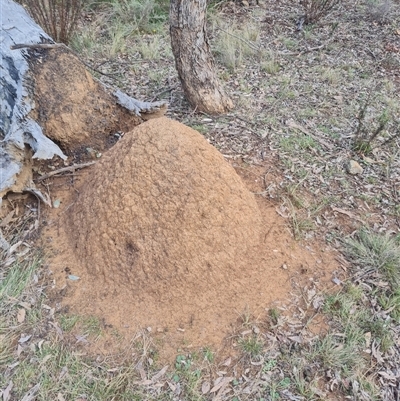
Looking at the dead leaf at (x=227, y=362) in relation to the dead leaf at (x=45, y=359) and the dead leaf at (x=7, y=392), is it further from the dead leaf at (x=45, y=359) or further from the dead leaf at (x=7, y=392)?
the dead leaf at (x=7, y=392)

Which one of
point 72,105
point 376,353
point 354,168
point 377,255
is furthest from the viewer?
point 354,168

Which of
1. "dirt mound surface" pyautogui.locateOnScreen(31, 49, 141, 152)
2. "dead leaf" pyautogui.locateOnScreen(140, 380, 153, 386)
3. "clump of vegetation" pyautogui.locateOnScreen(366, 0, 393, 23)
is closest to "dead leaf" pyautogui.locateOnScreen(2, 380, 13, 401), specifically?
"dead leaf" pyautogui.locateOnScreen(140, 380, 153, 386)

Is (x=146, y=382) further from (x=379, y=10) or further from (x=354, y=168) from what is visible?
(x=379, y=10)

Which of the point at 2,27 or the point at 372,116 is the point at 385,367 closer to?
the point at 372,116

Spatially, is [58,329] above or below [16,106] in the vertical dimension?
below

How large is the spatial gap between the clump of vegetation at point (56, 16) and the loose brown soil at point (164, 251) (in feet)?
10.1

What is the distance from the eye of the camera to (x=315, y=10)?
5.51 metres

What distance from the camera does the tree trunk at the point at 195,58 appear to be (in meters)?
3.40

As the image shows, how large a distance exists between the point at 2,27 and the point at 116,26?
257 centimetres

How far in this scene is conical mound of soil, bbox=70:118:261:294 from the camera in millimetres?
2207

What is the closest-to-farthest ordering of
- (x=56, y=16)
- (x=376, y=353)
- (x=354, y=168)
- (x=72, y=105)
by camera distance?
(x=376, y=353)
(x=72, y=105)
(x=354, y=168)
(x=56, y=16)

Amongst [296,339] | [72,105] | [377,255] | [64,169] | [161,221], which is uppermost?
[72,105]

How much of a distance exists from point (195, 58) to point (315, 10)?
2916mm

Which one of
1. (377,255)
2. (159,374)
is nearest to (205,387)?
(159,374)
